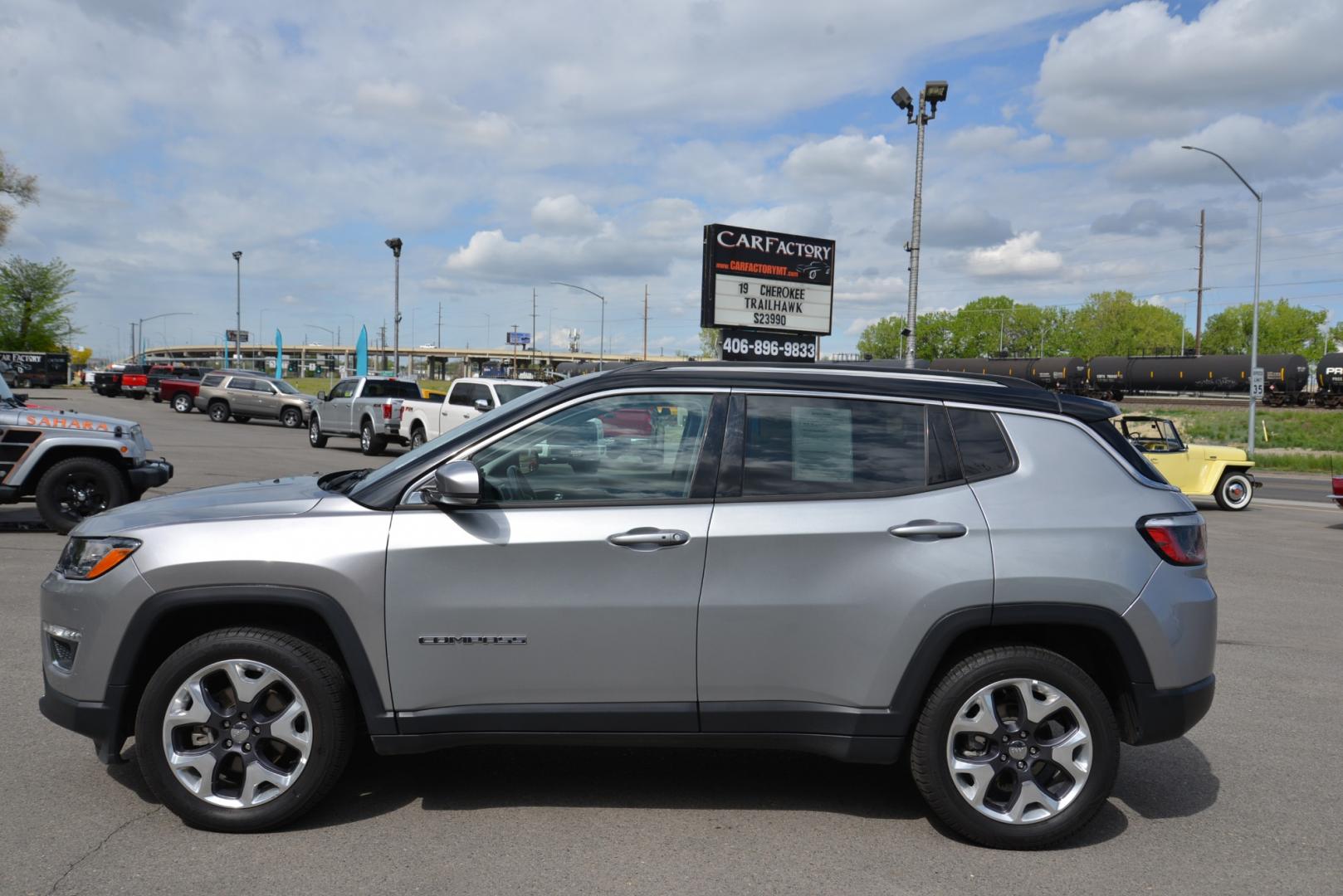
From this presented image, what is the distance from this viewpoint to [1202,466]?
17797mm

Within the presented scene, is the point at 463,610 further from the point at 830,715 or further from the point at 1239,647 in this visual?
the point at 1239,647

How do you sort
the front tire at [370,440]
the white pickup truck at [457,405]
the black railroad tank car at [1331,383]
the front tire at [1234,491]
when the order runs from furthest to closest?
the black railroad tank car at [1331,383] < the front tire at [370,440] < the white pickup truck at [457,405] < the front tire at [1234,491]

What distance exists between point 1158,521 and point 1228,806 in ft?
4.61

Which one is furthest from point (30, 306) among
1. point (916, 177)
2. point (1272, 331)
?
point (1272, 331)

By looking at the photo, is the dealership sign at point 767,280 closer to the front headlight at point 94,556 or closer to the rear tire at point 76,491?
the rear tire at point 76,491

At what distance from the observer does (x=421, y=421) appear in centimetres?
2377

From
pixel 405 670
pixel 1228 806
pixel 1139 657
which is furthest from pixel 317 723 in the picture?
pixel 1228 806

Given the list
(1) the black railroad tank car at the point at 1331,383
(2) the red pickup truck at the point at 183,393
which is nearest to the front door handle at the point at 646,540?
(2) the red pickup truck at the point at 183,393

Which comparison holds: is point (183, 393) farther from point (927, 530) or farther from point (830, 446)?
point (927, 530)

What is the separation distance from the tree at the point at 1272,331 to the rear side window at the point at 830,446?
353ft

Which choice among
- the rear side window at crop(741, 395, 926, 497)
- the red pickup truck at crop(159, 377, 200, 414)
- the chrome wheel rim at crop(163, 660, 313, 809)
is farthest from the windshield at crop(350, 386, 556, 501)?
the red pickup truck at crop(159, 377, 200, 414)

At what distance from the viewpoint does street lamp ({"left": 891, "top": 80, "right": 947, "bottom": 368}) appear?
73.5ft

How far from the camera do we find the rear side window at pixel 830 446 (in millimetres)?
4086

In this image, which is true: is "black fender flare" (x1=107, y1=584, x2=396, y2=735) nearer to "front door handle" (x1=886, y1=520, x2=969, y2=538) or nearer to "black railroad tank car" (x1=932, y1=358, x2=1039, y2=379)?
"front door handle" (x1=886, y1=520, x2=969, y2=538)
